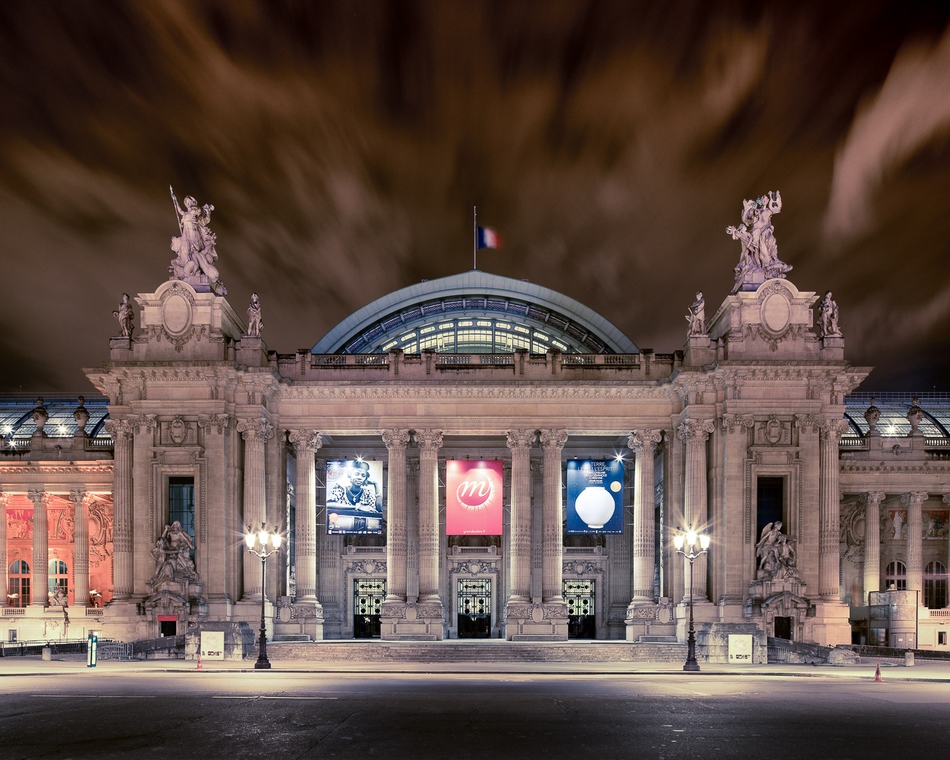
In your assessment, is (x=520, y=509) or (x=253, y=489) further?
(x=520, y=509)

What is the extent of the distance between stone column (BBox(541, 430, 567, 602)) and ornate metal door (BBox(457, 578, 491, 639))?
8946mm

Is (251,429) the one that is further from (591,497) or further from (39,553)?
(39,553)

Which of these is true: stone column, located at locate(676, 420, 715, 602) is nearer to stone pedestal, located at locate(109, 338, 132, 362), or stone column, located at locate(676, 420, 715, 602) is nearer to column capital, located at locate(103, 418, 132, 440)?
column capital, located at locate(103, 418, 132, 440)

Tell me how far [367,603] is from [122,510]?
58.5ft

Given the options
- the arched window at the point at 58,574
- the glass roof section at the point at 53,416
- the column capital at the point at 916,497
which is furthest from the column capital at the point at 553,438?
the arched window at the point at 58,574

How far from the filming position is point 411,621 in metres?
53.4

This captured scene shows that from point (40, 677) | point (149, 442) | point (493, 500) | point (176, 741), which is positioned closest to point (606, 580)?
point (493, 500)

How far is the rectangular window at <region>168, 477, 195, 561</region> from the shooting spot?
53.5 metres

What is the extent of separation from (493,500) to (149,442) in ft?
63.4

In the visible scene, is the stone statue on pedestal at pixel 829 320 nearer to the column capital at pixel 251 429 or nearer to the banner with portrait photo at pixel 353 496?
the banner with portrait photo at pixel 353 496

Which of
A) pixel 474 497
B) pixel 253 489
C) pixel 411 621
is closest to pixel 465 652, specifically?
pixel 411 621

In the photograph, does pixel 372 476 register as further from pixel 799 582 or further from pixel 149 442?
pixel 799 582

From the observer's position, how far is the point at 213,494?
171 feet

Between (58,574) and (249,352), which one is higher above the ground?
(249,352)
